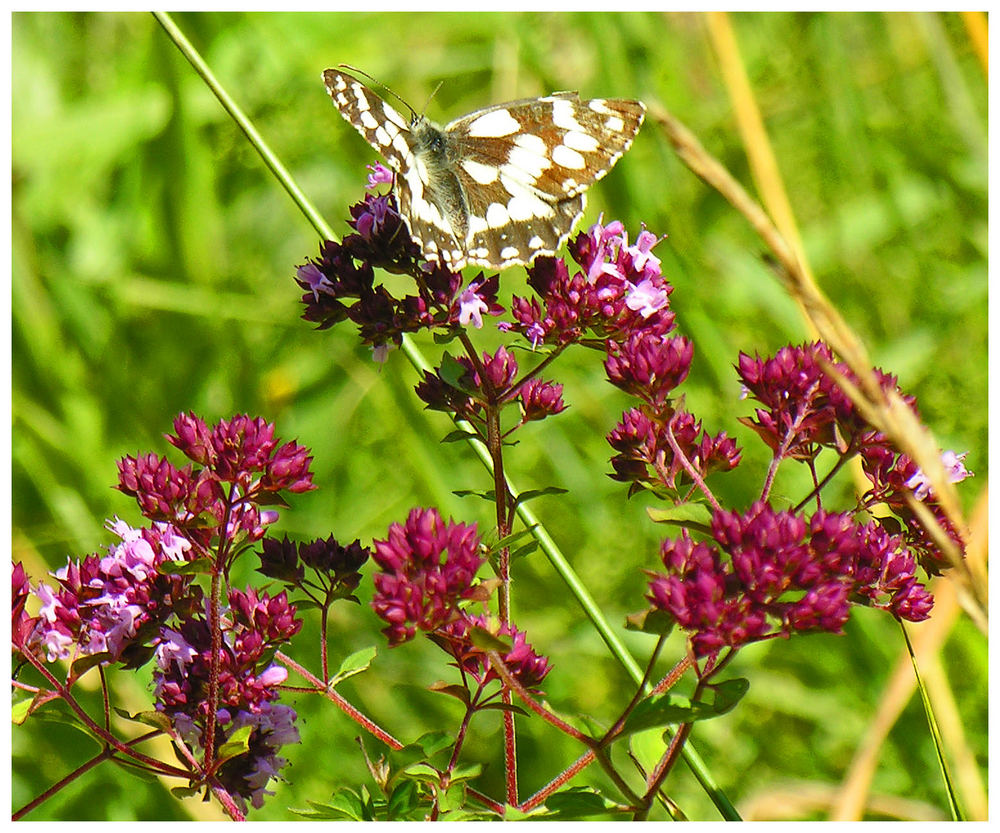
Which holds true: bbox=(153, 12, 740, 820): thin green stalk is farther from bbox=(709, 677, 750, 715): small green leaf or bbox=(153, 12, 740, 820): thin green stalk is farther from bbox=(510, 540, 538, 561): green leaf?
bbox=(709, 677, 750, 715): small green leaf

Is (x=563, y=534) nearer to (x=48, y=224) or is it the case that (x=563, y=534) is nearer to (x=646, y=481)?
(x=646, y=481)

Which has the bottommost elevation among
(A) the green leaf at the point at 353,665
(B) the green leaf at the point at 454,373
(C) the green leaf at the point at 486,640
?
(A) the green leaf at the point at 353,665

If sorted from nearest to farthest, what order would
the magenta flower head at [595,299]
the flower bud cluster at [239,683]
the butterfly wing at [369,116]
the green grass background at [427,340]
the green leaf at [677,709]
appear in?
the green leaf at [677,709] < the flower bud cluster at [239,683] < the magenta flower head at [595,299] < the butterfly wing at [369,116] < the green grass background at [427,340]

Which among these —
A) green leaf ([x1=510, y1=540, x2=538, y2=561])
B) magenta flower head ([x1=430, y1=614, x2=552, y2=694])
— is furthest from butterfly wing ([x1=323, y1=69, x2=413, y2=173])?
magenta flower head ([x1=430, y1=614, x2=552, y2=694])

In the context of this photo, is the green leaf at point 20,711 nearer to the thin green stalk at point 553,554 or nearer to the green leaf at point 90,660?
the green leaf at point 90,660

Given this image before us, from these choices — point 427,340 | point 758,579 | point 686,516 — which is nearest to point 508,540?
point 686,516

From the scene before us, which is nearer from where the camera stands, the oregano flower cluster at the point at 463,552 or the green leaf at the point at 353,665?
the oregano flower cluster at the point at 463,552

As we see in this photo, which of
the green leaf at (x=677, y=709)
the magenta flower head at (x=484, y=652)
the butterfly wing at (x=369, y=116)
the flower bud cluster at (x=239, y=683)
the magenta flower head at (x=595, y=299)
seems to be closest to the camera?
the green leaf at (x=677, y=709)

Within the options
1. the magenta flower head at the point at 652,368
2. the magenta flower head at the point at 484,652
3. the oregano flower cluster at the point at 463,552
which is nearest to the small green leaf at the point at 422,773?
the oregano flower cluster at the point at 463,552
